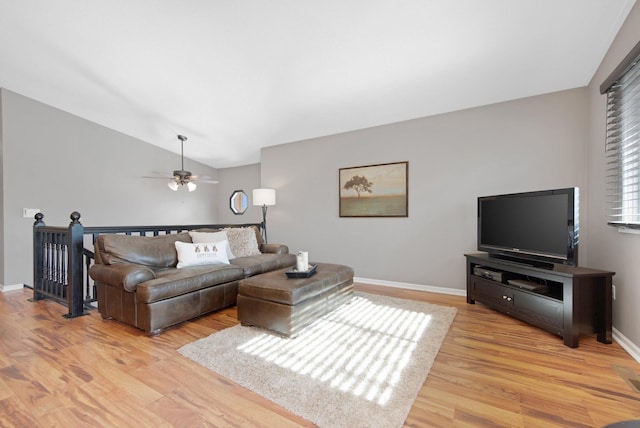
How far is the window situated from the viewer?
1.94m

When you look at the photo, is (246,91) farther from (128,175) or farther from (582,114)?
(582,114)

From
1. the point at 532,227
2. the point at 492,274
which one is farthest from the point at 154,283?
the point at 532,227

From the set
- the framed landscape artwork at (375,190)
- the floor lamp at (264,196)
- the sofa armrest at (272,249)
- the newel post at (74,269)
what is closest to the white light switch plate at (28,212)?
the newel post at (74,269)

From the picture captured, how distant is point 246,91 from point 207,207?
12.6ft

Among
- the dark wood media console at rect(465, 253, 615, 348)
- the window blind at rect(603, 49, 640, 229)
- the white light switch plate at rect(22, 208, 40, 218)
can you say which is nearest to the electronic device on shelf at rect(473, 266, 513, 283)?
the dark wood media console at rect(465, 253, 615, 348)

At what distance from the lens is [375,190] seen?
404 cm

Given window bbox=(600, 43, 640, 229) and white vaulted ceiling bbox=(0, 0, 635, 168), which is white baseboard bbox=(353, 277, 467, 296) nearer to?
window bbox=(600, 43, 640, 229)

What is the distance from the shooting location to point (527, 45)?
2373 mm

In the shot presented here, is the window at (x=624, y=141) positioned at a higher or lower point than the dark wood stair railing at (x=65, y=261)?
higher

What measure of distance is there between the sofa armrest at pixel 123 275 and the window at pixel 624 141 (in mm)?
3855

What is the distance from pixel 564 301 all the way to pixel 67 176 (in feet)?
21.4

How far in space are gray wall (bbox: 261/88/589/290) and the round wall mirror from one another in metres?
1.74

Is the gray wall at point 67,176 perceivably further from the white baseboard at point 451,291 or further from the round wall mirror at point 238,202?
the white baseboard at point 451,291

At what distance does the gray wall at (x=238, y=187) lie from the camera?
237 inches
